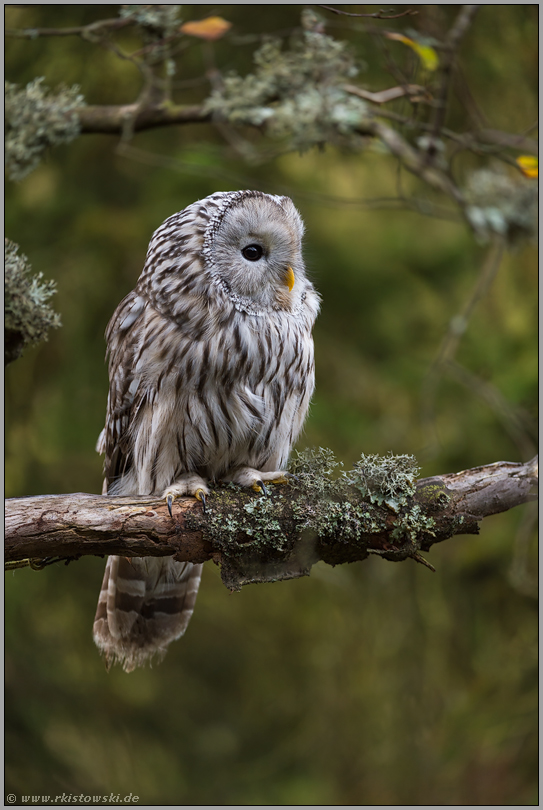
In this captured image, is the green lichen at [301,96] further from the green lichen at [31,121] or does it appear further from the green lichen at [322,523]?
the green lichen at [322,523]

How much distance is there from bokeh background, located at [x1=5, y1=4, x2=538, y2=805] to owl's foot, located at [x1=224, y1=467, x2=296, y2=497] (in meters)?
1.63

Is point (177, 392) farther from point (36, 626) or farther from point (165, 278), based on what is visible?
point (36, 626)

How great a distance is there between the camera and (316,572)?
3656mm

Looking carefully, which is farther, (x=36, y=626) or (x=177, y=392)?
(x=36, y=626)

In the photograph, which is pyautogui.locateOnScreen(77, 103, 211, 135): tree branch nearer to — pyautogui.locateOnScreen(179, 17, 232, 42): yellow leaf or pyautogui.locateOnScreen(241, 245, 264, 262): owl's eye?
pyautogui.locateOnScreen(179, 17, 232, 42): yellow leaf

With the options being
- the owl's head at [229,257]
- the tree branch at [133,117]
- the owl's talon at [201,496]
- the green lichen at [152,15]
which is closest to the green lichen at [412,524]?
the owl's talon at [201,496]

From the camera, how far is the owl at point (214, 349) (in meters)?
2.11

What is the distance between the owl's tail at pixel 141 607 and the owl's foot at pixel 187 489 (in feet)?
1.63

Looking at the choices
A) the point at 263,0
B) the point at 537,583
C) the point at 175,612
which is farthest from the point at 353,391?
the point at 263,0

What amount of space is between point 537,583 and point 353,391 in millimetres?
1523

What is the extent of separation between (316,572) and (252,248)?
2.09m

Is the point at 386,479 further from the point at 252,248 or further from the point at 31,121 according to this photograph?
the point at 31,121

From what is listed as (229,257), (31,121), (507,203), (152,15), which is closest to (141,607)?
(229,257)

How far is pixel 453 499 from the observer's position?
195 cm
